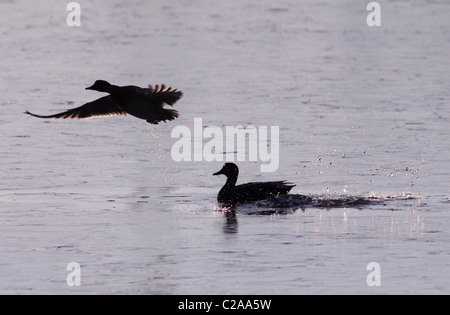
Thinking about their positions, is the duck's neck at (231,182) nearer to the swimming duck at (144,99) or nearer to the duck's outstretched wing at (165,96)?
the swimming duck at (144,99)

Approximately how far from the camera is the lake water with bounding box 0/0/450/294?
924 cm

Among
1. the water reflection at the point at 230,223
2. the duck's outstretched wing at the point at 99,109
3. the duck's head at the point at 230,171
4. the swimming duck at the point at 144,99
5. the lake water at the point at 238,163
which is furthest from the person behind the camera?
the duck's head at the point at 230,171

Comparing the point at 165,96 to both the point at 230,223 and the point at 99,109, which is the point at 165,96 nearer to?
the point at 99,109

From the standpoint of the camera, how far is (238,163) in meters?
14.8

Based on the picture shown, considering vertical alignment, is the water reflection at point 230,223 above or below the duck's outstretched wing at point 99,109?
below

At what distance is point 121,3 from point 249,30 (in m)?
9.42

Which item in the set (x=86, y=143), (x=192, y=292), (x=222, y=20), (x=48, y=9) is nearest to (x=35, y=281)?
(x=192, y=292)

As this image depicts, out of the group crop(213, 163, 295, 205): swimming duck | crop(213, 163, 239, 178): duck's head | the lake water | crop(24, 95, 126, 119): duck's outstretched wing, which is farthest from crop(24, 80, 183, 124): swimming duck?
crop(213, 163, 239, 178): duck's head

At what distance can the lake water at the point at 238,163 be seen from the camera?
364 inches

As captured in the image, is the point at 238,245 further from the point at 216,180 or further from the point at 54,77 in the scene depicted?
the point at 54,77

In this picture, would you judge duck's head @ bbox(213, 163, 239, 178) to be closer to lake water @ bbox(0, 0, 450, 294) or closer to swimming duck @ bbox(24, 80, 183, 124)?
lake water @ bbox(0, 0, 450, 294)

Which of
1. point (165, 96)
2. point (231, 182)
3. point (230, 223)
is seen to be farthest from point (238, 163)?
point (230, 223)

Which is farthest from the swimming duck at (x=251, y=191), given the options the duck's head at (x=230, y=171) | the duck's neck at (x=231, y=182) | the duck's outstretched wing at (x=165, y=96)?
the duck's outstretched wing at (x=165, y=96)
